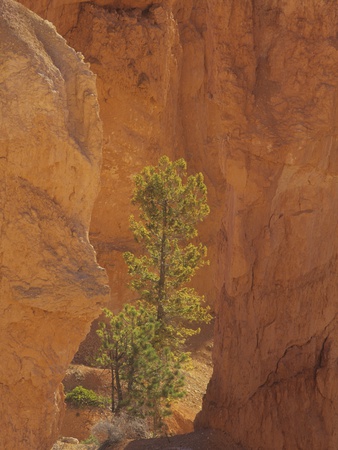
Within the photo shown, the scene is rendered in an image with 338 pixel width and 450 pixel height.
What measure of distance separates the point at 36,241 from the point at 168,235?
1003 cm

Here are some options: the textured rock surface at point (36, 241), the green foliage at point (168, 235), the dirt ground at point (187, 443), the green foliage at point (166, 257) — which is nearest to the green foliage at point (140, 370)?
the dirt ground at point (187, 443)

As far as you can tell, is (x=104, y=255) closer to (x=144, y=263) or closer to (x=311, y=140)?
(x=144, y=263)

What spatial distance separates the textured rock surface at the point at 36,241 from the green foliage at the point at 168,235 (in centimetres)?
933

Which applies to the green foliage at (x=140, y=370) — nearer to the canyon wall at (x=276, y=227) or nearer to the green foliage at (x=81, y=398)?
the canyon wall at (x=276, y=227)

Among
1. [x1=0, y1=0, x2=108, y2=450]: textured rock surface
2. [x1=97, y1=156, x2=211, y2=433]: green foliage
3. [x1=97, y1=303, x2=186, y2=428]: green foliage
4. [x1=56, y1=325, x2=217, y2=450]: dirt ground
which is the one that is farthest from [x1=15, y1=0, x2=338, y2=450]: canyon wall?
[x1=0, y1=0, x2=108, y2=450]: textured rock surface

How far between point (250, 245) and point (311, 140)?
2.19 metres

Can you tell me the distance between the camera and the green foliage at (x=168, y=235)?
741 inches

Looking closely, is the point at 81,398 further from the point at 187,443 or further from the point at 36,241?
the point at 36,241

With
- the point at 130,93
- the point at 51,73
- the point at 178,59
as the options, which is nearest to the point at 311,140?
the point at 51,73

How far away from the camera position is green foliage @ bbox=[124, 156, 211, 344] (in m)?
18.8

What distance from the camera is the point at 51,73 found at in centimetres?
926

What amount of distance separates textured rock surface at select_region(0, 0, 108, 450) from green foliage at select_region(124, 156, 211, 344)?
30.6ft

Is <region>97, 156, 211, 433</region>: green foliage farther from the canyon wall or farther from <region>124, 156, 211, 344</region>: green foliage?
the canyon wall

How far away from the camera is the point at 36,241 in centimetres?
920
